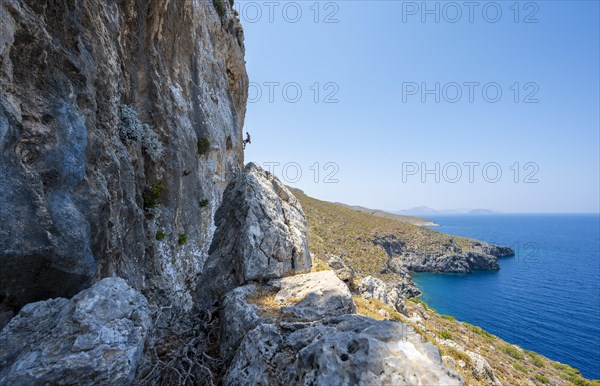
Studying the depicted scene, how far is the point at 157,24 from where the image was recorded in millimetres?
13234

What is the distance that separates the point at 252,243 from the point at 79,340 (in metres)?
4.59

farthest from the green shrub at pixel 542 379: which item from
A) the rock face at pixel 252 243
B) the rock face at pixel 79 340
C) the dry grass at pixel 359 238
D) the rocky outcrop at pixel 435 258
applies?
the rocky outcrop at pixel 435 258

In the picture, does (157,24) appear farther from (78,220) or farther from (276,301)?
(276,301)

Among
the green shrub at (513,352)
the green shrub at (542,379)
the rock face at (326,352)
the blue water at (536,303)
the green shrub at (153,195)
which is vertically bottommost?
the blue water at (536,303)

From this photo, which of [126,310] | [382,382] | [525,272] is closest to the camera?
[382,382]

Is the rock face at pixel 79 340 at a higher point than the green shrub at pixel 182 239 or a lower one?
lower

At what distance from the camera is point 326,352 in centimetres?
426

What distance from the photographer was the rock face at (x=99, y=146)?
548 centimetres

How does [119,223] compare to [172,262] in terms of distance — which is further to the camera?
[172,262]

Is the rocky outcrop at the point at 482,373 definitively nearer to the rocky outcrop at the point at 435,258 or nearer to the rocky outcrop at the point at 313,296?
the rocky outcrop at the point at 313,296

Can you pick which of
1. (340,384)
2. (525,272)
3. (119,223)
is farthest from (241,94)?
(525,272)

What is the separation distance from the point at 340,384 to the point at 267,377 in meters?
1.43

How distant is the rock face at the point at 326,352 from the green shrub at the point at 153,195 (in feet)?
27.5

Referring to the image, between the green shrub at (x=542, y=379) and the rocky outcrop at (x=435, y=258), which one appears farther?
the rocky outcrop at (x=435, y=258)
